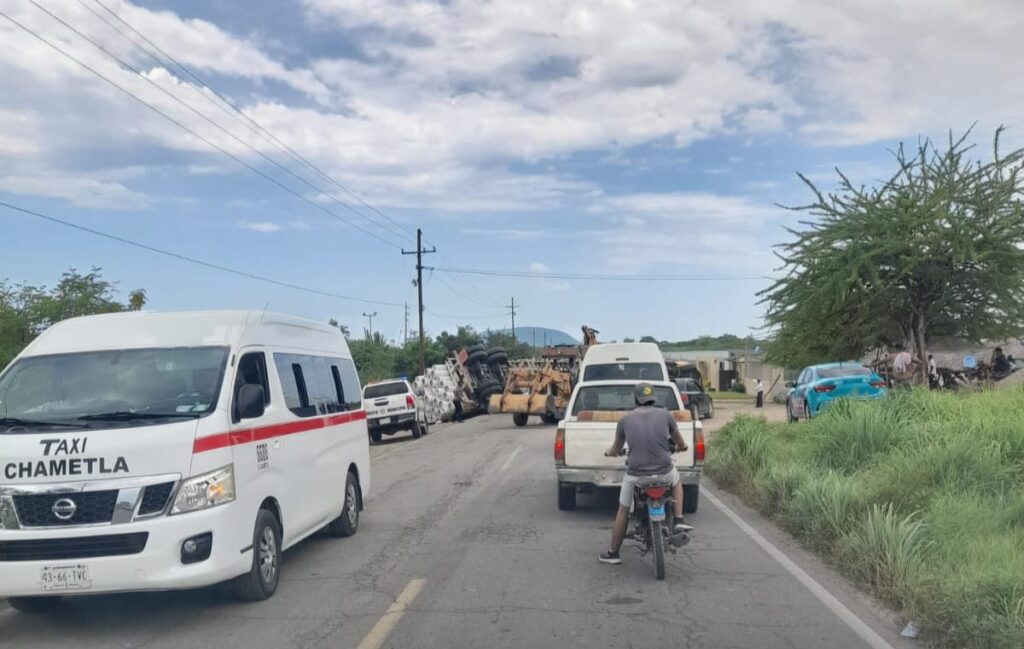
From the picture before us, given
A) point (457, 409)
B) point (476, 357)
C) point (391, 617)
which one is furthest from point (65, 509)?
point (476, 357)

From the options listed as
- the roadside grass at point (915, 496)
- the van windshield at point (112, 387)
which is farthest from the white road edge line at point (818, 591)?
the van windshield at point (112, 387)

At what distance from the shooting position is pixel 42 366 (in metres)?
7.80

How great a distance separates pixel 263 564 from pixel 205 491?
121cm

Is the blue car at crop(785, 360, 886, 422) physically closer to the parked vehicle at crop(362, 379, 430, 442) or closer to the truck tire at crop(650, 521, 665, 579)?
the parked vehicle at crop(362, 379, 430, 442)

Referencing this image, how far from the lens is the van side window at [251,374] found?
25.2ft

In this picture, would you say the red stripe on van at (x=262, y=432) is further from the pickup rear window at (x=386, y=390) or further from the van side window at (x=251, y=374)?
the pickup rear window at (x=386, y=390)

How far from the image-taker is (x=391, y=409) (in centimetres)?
2798

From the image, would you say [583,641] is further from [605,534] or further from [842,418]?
[842,418]

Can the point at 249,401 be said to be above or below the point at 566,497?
above

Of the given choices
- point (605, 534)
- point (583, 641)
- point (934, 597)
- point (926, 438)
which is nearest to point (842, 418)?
point (926, 438)

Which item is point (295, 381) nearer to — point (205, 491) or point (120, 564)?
point (205, 491)

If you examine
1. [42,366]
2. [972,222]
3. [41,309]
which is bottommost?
[42,366]

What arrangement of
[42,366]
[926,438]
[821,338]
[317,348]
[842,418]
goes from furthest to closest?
[821,338] → [842,418] → [926,438] → [317,348] → [42,366]

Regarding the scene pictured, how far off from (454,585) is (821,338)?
23.6 m
